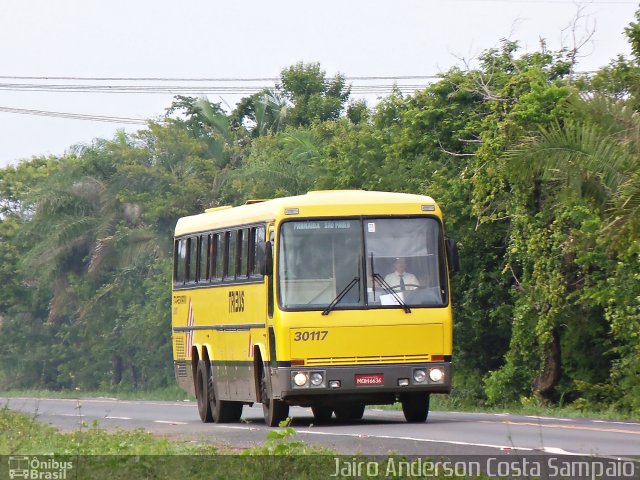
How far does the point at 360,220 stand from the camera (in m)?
21.5

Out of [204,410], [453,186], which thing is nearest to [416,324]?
[204,410]

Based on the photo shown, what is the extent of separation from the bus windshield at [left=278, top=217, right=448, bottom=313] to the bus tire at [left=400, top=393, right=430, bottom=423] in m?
1.75

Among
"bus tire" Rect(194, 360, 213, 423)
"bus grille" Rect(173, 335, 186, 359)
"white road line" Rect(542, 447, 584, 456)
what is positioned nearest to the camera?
"white road line" Rect(542, 447, 584, 456)

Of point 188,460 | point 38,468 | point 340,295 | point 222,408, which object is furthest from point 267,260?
point 38,468

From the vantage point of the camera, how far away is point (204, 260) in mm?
25812

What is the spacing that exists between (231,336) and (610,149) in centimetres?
666

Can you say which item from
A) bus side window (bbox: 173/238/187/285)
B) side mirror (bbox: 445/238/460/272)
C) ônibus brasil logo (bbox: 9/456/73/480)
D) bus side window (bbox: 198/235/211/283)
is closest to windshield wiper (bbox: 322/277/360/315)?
side mirror (bbox: 445/238/460/272)

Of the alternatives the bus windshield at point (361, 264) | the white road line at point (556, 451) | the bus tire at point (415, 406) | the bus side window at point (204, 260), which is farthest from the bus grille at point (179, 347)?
the white road line at point (556, 451)

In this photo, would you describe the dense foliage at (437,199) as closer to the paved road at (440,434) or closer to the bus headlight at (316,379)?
the paved road at (440,434)

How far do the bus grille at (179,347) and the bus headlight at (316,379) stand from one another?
672cm

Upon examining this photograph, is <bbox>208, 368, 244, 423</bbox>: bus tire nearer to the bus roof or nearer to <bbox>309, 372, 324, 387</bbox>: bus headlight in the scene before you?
the bus roof

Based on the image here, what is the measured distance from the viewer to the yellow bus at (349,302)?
68.9ft

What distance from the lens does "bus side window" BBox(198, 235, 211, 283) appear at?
25.6 metres

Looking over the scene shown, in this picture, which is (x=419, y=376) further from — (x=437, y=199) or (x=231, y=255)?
(x=437, y=199)
